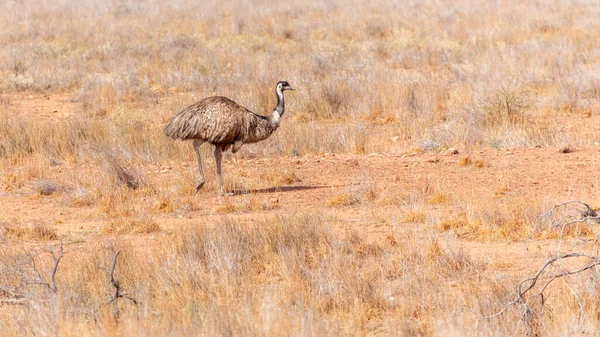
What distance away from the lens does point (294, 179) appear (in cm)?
1197

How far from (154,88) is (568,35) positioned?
10890 mm

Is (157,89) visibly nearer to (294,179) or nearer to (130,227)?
(294,179)

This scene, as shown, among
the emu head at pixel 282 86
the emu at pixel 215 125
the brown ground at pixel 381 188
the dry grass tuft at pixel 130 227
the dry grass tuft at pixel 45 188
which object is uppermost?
the emu head at pixel 282 86

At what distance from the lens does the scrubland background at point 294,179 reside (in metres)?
6.30

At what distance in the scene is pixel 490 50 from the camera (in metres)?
22.4

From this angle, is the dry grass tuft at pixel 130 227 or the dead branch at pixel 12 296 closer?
the dead branch at pixel 12 296

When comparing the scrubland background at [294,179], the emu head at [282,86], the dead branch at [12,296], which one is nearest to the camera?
the dead branch at [12,296]

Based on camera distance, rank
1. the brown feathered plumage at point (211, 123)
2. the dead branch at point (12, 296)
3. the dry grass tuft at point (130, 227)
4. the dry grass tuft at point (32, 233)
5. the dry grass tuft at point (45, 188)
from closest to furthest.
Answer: the dead branch at point (12, 296)
the dry grass tuft at point (32, 233)
the dry grass tuft at point (130, 227)
the brown feathered plumage at point (211, 123)
the dry grass tuft at point (45, 188)

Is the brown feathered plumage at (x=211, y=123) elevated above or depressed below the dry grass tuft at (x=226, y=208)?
above

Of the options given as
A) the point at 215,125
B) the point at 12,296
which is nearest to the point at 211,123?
the point at 215,125

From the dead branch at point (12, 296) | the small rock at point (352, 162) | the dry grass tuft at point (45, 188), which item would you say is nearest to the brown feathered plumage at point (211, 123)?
the dry grass tuft at point (45, 188)

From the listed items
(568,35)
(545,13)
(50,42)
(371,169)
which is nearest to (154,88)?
(50,42)

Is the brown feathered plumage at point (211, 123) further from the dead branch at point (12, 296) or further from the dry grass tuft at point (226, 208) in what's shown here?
the dead branch at point (12, 296)

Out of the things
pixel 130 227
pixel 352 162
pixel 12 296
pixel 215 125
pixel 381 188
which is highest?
pixel 215 125
